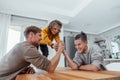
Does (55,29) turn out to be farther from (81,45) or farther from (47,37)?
(81,45)

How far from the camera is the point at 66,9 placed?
11.6 feet

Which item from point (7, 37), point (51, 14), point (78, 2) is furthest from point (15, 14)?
point (78, 2)

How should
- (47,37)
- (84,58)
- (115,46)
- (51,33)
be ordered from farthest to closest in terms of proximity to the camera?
1. (115,46)
2. (51,33)
3. (47,37)
4. (84,58)

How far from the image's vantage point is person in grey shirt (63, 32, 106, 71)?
3.77 feet

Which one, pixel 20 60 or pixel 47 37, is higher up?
pixel 47 37

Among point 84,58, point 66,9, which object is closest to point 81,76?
point 84,58

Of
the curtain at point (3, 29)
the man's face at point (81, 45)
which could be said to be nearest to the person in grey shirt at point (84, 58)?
the man's face at point (81, 45)

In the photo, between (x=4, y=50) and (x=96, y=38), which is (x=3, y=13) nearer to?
(x=4, y=50)

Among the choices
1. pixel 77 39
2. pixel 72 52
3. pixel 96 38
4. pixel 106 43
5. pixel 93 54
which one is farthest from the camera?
pixel 96 38

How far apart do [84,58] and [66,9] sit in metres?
2.47

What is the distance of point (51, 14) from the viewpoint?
11.5 feet

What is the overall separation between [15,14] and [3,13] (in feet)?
1.07

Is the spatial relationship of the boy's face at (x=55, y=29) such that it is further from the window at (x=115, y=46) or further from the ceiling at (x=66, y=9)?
the window at (x=115, y=46)

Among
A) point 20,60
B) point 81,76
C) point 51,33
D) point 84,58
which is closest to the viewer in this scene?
point 81,76
